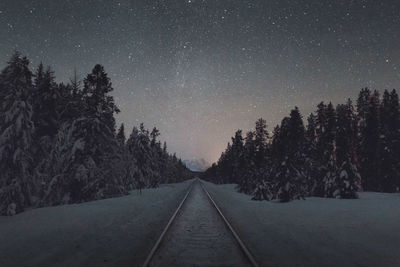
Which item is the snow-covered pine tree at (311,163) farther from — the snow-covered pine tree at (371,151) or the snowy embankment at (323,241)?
the snowy embankment at (323,241)

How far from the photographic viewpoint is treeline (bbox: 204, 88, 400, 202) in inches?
1129

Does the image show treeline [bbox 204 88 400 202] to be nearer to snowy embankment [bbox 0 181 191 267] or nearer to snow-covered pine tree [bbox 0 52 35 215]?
snowy embankment [bbox 0 181 191 267]

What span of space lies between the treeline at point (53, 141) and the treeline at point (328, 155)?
15.7 metres

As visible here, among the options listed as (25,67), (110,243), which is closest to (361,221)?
(110,243)

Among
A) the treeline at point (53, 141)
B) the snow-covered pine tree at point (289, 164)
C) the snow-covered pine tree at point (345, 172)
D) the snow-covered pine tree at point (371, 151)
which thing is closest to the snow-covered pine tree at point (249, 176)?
the snow-covered pine tree at point (345, 172)

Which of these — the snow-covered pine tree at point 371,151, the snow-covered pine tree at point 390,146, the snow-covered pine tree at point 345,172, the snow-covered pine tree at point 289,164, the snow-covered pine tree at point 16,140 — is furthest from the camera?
the snow-covered pine tree at point 371,151

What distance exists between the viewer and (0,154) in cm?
2106

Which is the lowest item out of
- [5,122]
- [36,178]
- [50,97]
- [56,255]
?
[56,255]


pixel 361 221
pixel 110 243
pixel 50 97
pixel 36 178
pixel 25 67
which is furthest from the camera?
pixel 50 97

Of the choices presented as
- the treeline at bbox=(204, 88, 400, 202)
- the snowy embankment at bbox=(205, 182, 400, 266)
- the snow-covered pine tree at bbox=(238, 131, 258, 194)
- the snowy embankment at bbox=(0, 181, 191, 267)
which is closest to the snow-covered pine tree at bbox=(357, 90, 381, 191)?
the treeline at bbox=(204, 88, 400, 202)

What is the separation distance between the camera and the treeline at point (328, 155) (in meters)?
28.7

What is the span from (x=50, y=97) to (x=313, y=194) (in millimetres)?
32067

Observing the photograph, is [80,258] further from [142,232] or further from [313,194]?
[313,194]

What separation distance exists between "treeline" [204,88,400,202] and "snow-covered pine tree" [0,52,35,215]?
20749 millimetres
